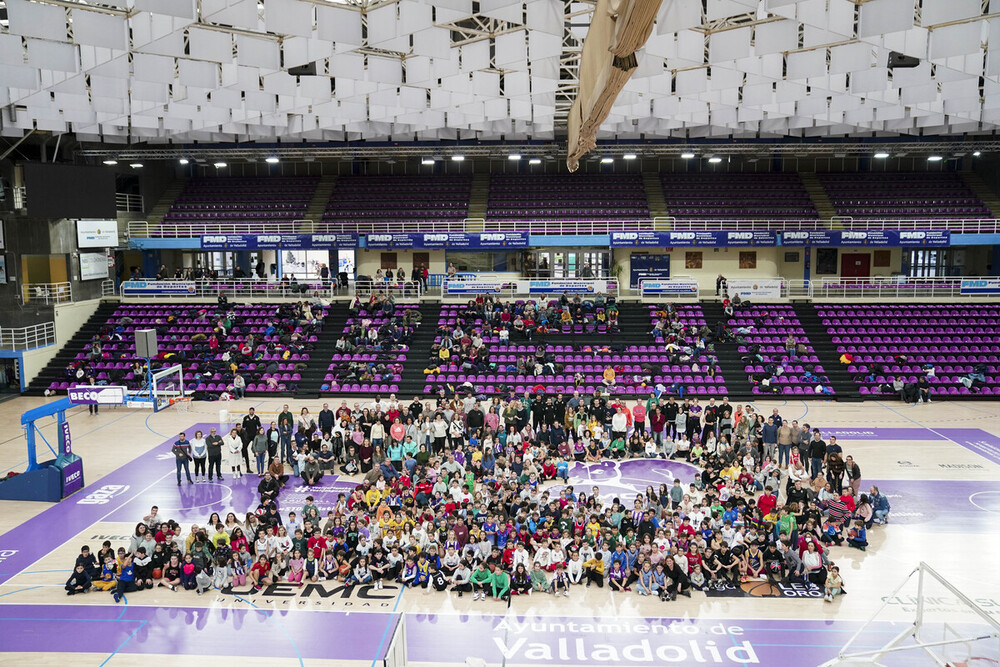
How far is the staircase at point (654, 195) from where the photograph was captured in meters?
41.7

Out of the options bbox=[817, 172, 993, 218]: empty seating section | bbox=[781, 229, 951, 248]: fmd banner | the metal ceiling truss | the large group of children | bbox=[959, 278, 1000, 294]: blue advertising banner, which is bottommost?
the large group of children

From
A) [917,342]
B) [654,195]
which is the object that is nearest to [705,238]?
[654,195]

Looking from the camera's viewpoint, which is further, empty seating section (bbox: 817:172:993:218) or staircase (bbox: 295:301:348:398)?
empty seating section (bbox: 817:172:993:218)

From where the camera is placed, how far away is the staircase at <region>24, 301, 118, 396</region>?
103ft

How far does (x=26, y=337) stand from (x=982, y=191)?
48.5 m

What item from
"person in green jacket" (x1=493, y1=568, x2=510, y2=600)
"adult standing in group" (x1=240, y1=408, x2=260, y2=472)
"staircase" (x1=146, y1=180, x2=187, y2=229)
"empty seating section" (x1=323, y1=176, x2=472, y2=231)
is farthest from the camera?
"staircase" (x1=146, y1=180, x2=187, y2=229)

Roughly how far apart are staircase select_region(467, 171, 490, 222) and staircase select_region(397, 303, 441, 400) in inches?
346

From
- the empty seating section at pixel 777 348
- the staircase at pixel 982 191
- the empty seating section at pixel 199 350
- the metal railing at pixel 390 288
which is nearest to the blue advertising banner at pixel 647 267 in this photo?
the empty seating section at pixel 777 348

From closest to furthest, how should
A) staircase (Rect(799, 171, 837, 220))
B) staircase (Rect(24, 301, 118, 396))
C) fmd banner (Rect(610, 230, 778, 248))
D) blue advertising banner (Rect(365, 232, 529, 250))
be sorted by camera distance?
staircase (Rect(24, 301, 118, 396))
fmd banner (Rect(610, 230, 778, 248))
blue advertising banner (Rect(365, 232, 529, 250))
staircase (Rect(799, 171, 837, 220))

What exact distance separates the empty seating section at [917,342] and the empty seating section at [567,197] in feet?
41.4

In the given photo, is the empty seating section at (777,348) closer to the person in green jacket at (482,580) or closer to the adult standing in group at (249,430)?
the adult standing in group at (249,430)

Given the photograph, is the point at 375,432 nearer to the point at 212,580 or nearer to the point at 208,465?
the point at 208,465

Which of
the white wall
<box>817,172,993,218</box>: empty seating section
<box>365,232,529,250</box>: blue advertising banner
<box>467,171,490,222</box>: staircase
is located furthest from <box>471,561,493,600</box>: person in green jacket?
<box>817,172,993,218</box>: empty seating section

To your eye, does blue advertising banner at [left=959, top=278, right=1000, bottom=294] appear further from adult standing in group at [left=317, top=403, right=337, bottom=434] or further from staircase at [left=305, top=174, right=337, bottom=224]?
staircase at [left=305, top=174, right=337, bottom=224]
